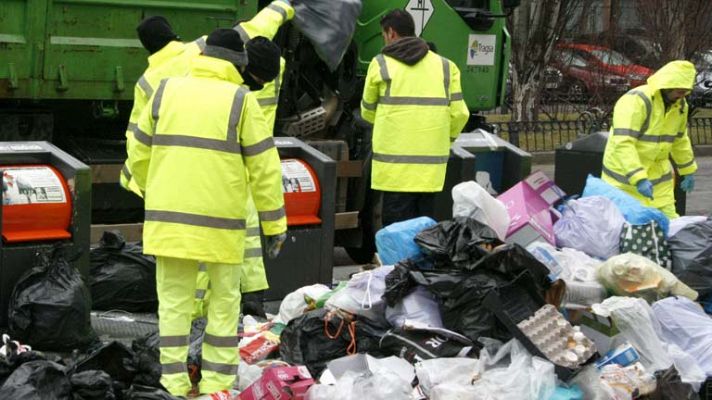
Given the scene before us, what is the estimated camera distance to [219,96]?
253 inches

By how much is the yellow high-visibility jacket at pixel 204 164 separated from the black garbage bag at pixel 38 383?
2.44ft

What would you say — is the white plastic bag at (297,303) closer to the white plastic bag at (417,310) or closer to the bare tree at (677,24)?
the white plastic bag at (417,310)

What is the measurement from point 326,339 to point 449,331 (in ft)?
1.96

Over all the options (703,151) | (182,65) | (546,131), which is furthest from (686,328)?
(703,151)

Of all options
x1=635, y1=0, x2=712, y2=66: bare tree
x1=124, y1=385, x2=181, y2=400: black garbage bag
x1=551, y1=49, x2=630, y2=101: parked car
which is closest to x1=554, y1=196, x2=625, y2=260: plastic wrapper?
x1=124, y1=385, x2=181, y2=400: black garbage bag

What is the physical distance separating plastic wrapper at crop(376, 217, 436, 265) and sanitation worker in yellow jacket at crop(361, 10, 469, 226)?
60.5 inches

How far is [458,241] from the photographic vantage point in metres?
7.38

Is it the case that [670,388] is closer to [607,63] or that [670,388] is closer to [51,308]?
[51,308]

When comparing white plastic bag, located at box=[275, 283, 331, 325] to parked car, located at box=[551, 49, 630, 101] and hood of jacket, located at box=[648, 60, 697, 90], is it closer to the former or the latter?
hood of jacket, located at box=[648, 60, 697, 90]

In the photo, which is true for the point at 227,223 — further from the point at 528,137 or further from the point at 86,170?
the point at 528,137

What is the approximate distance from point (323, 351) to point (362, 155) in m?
3.83

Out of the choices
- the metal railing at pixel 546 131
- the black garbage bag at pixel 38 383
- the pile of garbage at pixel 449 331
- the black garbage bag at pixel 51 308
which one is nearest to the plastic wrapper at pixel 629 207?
the pile of garbage at pixel 449 331

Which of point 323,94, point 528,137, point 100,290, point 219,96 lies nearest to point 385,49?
point 323,94

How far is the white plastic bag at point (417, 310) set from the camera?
7.16 metres
